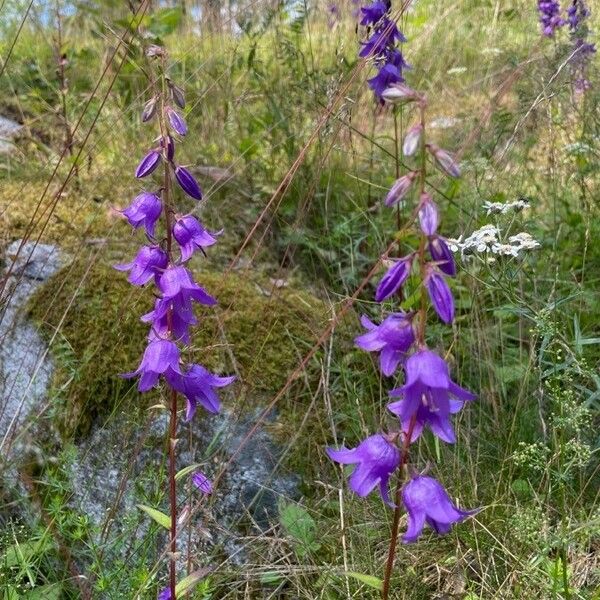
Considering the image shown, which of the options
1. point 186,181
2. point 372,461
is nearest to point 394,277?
point 372,461

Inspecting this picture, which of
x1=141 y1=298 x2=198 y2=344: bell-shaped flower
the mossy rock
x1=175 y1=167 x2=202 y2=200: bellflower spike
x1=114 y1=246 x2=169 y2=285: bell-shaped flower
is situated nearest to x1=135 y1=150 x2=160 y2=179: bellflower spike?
x1=175 y1=167 x2=202 y2=200: bellflower spike

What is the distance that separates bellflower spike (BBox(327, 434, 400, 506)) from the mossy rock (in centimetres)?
116

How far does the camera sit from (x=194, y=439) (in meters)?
2.50

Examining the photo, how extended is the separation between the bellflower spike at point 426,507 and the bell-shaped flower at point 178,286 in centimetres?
56

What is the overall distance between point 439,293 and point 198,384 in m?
0.62

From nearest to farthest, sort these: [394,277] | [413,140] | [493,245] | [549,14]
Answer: [413,140]
[394,277]
[493,245]
[549,14]

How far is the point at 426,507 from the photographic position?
133cm

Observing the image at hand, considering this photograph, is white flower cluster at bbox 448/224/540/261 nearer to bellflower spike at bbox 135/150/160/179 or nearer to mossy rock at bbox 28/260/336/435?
mossy rock at bbox 28/260/336/435

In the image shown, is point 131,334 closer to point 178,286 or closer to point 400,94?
point 178,286

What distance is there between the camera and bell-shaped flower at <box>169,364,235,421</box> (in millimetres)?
1656

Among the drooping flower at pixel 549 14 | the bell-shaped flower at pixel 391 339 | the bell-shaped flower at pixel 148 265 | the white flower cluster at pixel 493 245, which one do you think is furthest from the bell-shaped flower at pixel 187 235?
the drooping flower at pixel 549 14

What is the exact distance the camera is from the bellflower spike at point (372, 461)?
53.0 inches

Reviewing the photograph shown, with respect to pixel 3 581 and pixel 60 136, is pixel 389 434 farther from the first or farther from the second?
pixel 60 136

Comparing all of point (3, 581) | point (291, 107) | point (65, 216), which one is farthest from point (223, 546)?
point (291, 107)
